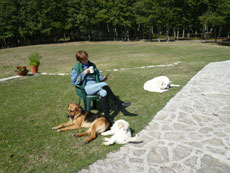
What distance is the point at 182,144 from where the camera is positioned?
393cm

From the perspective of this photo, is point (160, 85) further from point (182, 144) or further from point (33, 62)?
point (33, 62)

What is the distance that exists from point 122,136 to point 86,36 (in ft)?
193

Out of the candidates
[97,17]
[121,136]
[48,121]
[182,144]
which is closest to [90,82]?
[48,121]

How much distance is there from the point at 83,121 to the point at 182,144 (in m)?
2.37

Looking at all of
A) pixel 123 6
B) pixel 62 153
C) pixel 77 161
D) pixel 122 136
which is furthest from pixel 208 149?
pixel 123 6

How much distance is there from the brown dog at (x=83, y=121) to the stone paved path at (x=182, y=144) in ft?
2.49

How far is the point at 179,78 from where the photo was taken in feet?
31.8

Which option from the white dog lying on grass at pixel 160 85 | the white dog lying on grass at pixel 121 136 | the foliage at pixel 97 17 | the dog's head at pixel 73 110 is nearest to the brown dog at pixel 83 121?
the dog's head at pixel 73 110

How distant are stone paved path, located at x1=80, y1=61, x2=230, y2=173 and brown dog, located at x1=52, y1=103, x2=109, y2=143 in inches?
29.8

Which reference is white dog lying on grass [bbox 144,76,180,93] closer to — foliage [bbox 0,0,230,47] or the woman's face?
the woman's face

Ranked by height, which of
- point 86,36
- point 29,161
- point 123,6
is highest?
point 123,6

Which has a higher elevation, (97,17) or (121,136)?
(97,17)

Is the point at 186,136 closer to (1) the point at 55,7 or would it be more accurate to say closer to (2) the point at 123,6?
(2) the point at 123,6

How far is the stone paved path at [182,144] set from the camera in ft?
10.8
